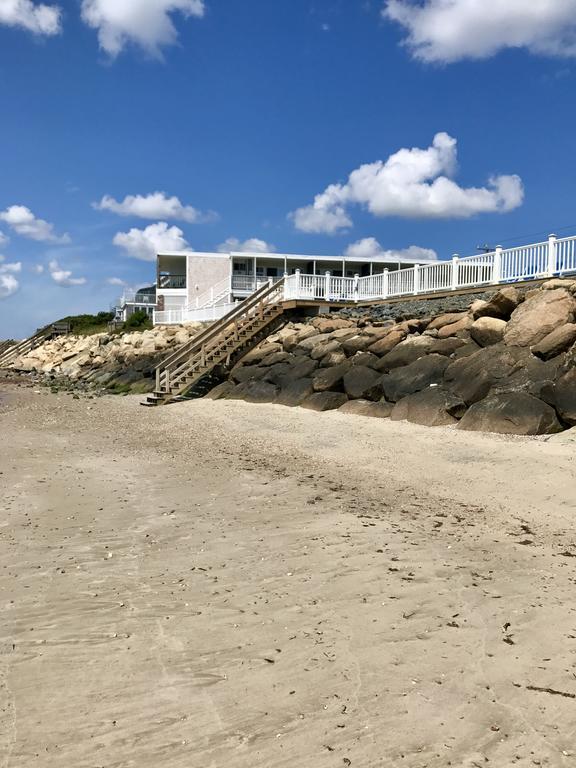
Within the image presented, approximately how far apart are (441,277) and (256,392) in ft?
21.7

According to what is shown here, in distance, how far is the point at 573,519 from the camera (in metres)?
6.54

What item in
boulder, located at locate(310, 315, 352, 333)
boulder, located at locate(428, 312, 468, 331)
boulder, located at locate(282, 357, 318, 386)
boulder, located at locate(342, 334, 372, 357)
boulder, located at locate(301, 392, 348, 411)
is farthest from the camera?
boulder, located at locate(310, 315, 352, 333)

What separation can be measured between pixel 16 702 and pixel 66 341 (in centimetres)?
5051

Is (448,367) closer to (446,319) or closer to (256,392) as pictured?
(446,319)

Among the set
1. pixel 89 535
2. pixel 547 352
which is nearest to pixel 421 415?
pixel 547 352

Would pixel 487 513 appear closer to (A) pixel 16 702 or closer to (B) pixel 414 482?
(B) pixel 414 482

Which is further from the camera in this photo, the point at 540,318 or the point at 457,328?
the point at 457,328

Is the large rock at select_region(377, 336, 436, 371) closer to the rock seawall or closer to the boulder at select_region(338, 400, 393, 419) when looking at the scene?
the rock seawall

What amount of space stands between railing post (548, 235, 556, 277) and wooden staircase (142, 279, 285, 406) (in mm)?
11509

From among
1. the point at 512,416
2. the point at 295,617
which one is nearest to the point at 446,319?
the point at 512,416

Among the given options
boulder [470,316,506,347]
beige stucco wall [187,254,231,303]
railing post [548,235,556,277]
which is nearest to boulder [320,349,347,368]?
boulder [470,316,506,347]

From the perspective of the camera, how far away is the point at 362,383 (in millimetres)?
14992

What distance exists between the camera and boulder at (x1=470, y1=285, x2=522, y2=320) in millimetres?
13867

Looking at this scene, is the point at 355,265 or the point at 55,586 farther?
the point at 355,265
